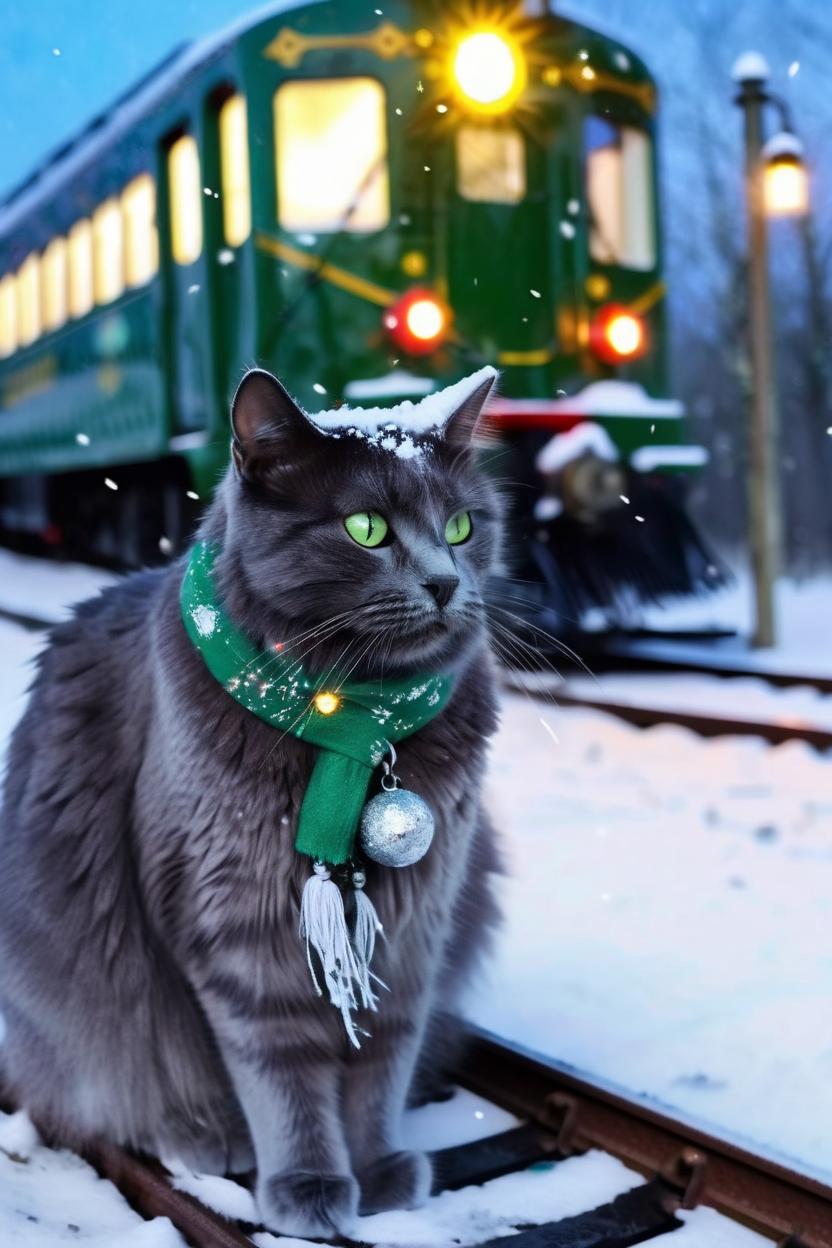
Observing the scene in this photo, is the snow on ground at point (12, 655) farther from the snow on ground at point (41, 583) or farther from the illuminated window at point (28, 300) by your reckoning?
the illuminated window at point (28, 300)

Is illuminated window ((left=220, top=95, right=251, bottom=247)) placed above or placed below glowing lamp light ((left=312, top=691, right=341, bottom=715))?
above

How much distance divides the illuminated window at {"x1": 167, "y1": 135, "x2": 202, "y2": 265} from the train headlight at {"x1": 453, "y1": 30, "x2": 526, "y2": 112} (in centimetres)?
130

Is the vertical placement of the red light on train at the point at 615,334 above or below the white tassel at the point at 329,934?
above

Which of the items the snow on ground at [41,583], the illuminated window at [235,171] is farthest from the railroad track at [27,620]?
the illuminated window at [235,171]

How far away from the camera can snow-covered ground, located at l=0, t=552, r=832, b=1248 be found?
1.92m

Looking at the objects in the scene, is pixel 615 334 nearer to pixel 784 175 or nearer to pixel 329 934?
pixel 784 175

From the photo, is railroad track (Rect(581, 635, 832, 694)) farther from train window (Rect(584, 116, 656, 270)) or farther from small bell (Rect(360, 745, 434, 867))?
small bell (Rect(360, 745, 434, 867))

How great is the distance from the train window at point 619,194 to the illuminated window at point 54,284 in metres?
4.19

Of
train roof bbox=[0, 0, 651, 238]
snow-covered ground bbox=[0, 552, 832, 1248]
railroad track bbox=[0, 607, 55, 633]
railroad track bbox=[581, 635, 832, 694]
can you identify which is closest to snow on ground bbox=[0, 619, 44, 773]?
railroad track bbox=[0, 607, 55, 633]

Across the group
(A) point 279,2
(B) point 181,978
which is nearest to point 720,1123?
(B) point 181,978

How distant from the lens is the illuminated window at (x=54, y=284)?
9352 millimetres

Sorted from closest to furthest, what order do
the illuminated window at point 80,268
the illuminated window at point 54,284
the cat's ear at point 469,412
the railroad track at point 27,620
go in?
the cat's ear at point 469,412, the railroad track at point 27,620, the illuminated window at point 80,268, the illuminated window at point 54,284

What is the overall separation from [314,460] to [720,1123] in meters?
1.35

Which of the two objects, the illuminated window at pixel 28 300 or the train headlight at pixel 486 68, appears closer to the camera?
the train headlight at pixel 486 68
